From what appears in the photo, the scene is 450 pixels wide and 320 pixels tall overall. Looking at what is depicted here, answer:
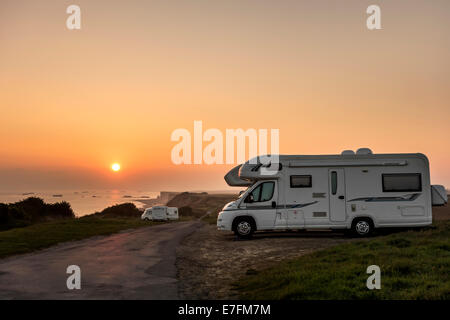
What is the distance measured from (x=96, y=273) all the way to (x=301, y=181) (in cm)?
972

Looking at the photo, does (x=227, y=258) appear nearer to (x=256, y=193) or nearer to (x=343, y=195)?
(x=256, y=193)

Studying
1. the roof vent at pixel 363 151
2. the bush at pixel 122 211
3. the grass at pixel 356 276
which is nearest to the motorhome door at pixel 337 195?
the roof vent at pixel 363 151

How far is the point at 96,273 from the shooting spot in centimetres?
1024

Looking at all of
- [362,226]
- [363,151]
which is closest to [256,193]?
[362,226]

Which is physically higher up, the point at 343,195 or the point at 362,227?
the point at 343,195

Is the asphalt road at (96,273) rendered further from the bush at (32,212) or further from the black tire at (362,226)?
the bush at (32,212)

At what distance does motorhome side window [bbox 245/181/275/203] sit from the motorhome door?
2490mm

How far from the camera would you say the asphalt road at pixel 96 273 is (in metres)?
8.06

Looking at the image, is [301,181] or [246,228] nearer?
[301,181]

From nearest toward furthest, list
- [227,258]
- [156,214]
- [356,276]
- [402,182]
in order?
[356,276], [227,258], [402,182], [156,214]
